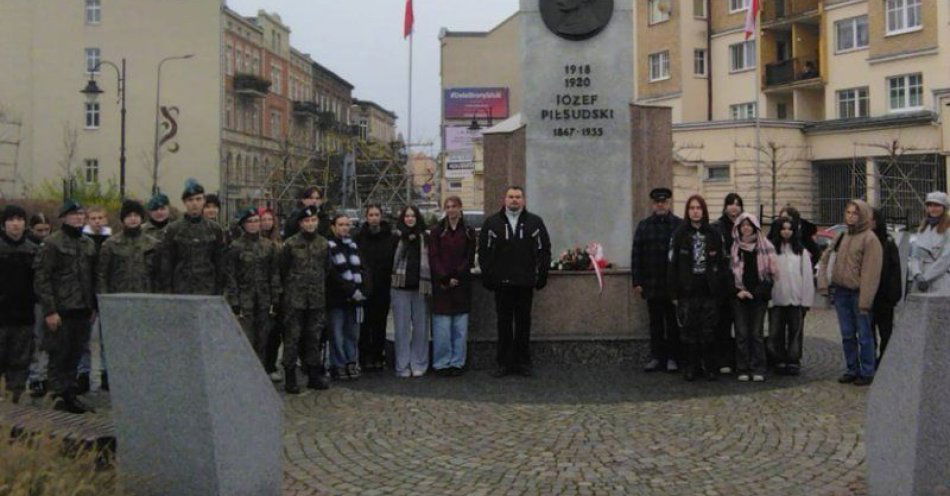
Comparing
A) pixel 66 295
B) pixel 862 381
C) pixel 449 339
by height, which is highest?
pixel 66 295

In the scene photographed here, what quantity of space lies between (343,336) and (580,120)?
4192 millimetres

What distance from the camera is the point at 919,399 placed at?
4.86m

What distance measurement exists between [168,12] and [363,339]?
5646 cm

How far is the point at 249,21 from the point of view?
70438 millimetres

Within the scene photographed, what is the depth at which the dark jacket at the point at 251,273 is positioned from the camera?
9.39m

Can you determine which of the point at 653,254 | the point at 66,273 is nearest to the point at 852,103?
the point at 653,254

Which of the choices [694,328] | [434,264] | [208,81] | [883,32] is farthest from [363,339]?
[208,81]

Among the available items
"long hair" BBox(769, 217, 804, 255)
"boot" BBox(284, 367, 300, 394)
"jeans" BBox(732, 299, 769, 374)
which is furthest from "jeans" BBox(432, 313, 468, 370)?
"long hair" BBox(769, 217, 804, 255)

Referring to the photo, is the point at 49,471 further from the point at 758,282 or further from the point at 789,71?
the point at 789,71

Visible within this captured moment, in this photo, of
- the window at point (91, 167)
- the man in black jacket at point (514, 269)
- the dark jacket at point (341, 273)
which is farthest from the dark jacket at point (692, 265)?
the window at point (91, 167)

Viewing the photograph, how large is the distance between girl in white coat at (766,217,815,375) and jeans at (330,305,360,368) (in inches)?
181

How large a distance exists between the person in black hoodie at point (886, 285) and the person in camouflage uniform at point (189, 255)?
6.73 meters

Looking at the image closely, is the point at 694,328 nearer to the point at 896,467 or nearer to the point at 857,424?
the point at 857,424

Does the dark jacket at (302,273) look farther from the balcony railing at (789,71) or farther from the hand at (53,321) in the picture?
the balcony railing at (789,71)
